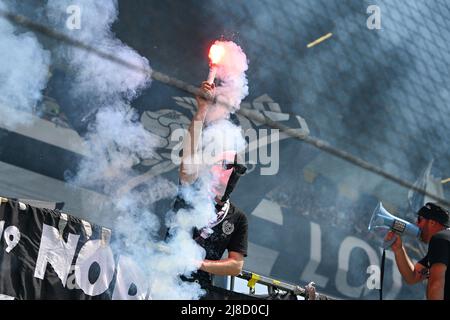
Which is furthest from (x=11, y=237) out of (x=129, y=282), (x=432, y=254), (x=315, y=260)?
(x=315, y=260)

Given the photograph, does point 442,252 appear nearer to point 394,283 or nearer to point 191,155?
point 191,155

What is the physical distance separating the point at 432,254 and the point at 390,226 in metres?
0.69

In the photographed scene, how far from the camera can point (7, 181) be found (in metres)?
6.64

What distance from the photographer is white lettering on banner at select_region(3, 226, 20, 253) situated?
3.71 meters

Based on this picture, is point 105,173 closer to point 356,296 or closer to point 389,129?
point 356,296

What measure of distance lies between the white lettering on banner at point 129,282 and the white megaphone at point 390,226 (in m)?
1.49

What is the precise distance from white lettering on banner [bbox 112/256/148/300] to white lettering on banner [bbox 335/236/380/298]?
18.6 ft

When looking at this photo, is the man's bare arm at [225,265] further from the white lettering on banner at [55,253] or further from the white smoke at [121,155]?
the white lettering on banner at [55,253]

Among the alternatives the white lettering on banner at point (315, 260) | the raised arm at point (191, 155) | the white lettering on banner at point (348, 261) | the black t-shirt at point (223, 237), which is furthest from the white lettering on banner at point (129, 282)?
the white lettering on banner at point (348, 261)

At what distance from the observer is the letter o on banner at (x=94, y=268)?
3.98m

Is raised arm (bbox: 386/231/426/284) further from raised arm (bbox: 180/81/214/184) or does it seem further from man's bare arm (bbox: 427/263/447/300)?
raised arm (bbox: 180/81/214/184)

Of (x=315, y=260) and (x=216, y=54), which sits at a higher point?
(x=216, y=54)

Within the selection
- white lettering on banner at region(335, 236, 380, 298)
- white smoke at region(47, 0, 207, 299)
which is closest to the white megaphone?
white smoke at region(47, 0, 207, 299)

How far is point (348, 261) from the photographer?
967 centimetres
